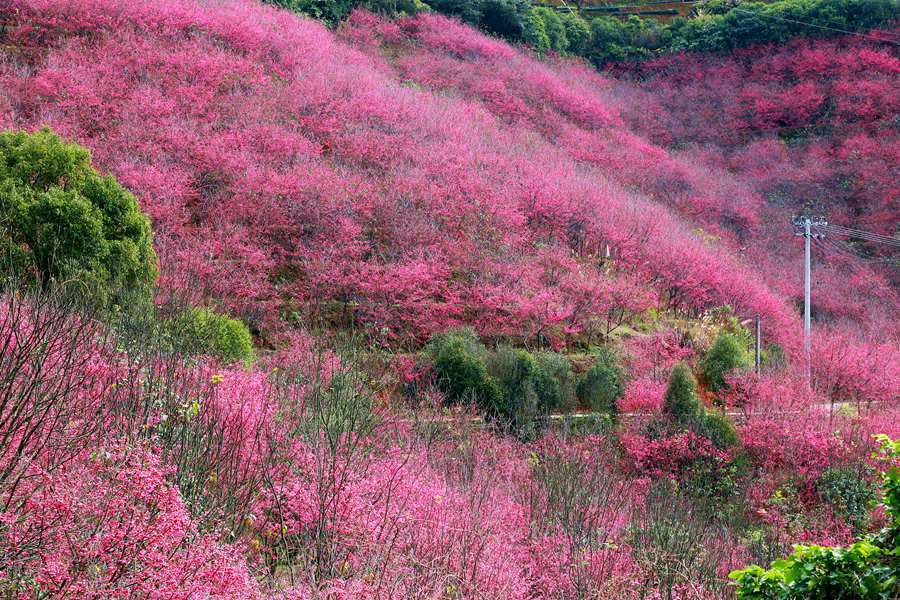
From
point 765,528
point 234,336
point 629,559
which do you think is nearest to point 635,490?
point 765,528

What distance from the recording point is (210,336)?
11.7 m

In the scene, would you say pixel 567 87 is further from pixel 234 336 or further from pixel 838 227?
pixel 234 336

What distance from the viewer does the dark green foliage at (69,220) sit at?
11.5m

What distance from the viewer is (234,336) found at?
1268 centimetres

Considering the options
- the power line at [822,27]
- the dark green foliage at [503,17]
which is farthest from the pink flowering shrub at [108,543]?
the power line at [822,27]

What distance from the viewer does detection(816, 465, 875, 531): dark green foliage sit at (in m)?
13.1

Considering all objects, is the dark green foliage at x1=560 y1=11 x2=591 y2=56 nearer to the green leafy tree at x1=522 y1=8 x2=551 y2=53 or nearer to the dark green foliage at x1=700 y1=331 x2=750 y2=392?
the green leafy tree at x1=522 y1=8 x2=551 y2=53

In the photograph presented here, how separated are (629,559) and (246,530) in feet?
14.2

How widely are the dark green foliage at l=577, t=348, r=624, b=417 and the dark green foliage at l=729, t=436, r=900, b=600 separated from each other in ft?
34.0

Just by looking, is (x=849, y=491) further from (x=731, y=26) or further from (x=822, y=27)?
(x=731, y=26)

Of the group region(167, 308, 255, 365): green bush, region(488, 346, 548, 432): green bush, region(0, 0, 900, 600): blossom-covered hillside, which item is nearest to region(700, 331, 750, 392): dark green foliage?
region(0, 0, 900, 600): blossom-covered hillside

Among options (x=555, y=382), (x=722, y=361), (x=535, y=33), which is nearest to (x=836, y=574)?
(x=555, y=382)

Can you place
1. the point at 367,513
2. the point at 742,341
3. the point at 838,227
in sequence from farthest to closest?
the point at 838,227, the point at 742,341, the point at 367,513

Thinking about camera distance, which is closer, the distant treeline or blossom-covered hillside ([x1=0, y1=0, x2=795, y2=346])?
blossom-covered hillside ([x1=0, y1=0, x2=795, y2=346])
